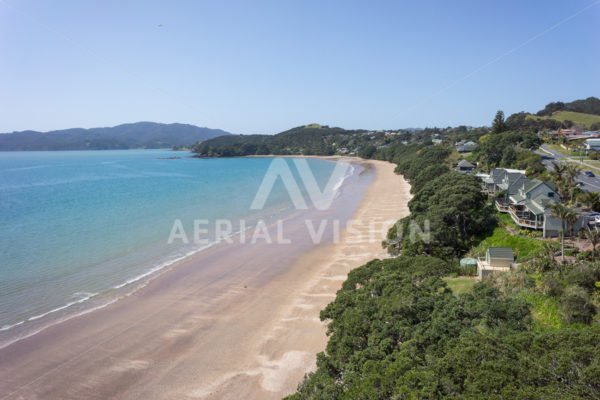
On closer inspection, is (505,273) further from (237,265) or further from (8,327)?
(8,327)

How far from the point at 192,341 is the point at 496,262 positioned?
1597 cm

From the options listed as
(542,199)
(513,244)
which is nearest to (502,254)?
(513,244)

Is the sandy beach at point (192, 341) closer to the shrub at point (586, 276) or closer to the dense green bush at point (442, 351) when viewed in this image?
the dense green bush at point (442, 351)

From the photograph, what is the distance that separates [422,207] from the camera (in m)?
29.3

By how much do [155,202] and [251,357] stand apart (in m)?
40.3

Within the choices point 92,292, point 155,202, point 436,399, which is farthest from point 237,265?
point 155,202

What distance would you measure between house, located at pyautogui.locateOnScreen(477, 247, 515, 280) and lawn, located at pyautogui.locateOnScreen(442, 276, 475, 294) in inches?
26.2

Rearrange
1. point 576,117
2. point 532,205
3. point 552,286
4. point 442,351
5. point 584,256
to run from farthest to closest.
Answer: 1. point 576,117
2. point 532,205
3. point 584,256
4. point 552,286
5. point 442,351

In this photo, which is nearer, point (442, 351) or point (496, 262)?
point (442, 351)

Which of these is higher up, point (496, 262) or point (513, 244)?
point (513, 244)

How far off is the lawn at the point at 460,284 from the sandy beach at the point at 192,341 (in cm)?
644

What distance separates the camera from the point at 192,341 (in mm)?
15977
